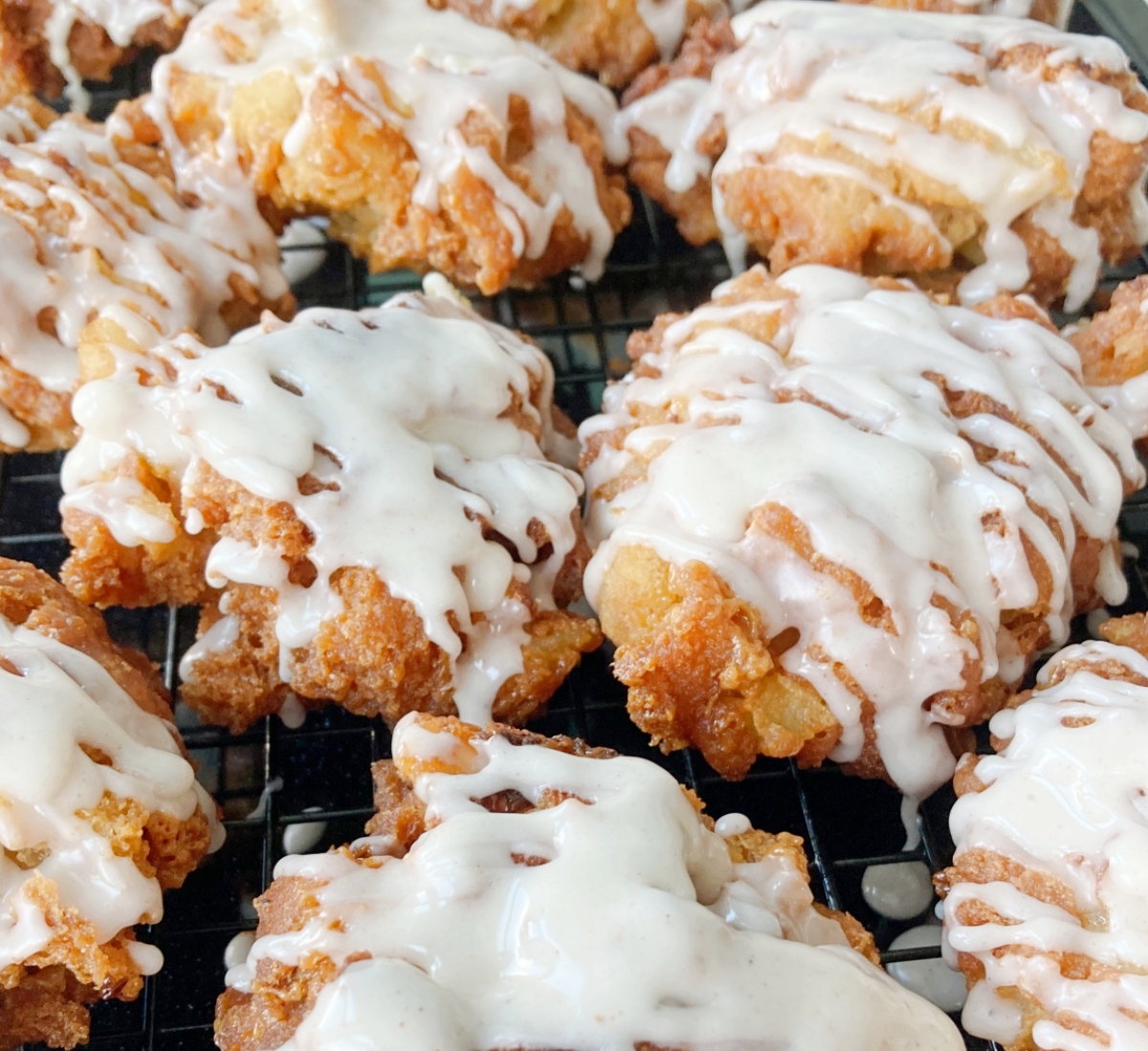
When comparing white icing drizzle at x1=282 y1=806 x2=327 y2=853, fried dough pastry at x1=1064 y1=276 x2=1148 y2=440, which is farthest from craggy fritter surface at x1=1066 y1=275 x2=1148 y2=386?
white icing drizzle at x1=282 y1=806 x2=327 y2=853

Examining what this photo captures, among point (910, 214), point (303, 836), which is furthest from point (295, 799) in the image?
point (910, 214)

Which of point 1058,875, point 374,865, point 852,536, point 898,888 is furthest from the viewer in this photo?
point 898,888

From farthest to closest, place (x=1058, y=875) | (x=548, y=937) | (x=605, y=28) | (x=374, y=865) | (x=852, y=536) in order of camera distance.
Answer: (x=605, y=28)
(x=852, y=536)
(x=1058, y=875)
(x=374, y=865)
(x=548, y=937)

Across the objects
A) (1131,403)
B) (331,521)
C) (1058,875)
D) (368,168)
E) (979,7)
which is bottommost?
(1058,875)

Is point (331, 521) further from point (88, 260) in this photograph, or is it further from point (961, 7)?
point (961, 7)

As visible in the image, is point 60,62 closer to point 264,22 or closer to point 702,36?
point 264,22

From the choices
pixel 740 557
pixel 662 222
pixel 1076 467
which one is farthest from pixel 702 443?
pixel 662 222
